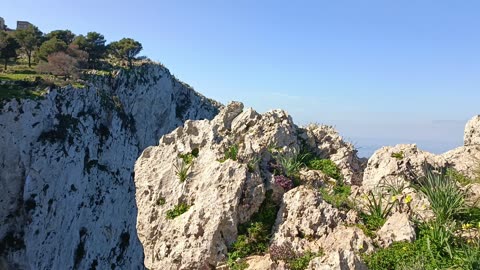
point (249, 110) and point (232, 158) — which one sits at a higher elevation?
point (249, 110)

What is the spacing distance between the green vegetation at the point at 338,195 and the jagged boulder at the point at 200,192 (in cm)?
197

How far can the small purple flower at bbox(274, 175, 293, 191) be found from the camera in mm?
11992

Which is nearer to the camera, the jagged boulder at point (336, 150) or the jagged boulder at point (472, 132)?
the jagged boulder at point (336, 150)

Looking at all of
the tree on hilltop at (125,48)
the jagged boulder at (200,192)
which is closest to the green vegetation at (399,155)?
the jagged boulder at (200,192)

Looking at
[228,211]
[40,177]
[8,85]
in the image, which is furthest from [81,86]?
[228,211]

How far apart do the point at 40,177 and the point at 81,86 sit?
1827 cm

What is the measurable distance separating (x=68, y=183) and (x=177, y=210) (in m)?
37.5

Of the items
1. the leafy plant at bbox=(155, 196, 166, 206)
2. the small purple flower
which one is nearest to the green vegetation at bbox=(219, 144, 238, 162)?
the small purple flower

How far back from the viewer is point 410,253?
8820 mm

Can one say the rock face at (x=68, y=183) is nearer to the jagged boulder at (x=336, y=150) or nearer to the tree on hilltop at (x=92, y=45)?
the jagged boulder at (x=336, y=150)

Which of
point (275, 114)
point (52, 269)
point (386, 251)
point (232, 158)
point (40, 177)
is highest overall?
point (275, 114)

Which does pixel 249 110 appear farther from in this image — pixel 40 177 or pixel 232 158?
pixel 40 177

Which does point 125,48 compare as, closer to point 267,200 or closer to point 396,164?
point 267,200

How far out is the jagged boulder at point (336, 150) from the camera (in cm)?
1455
